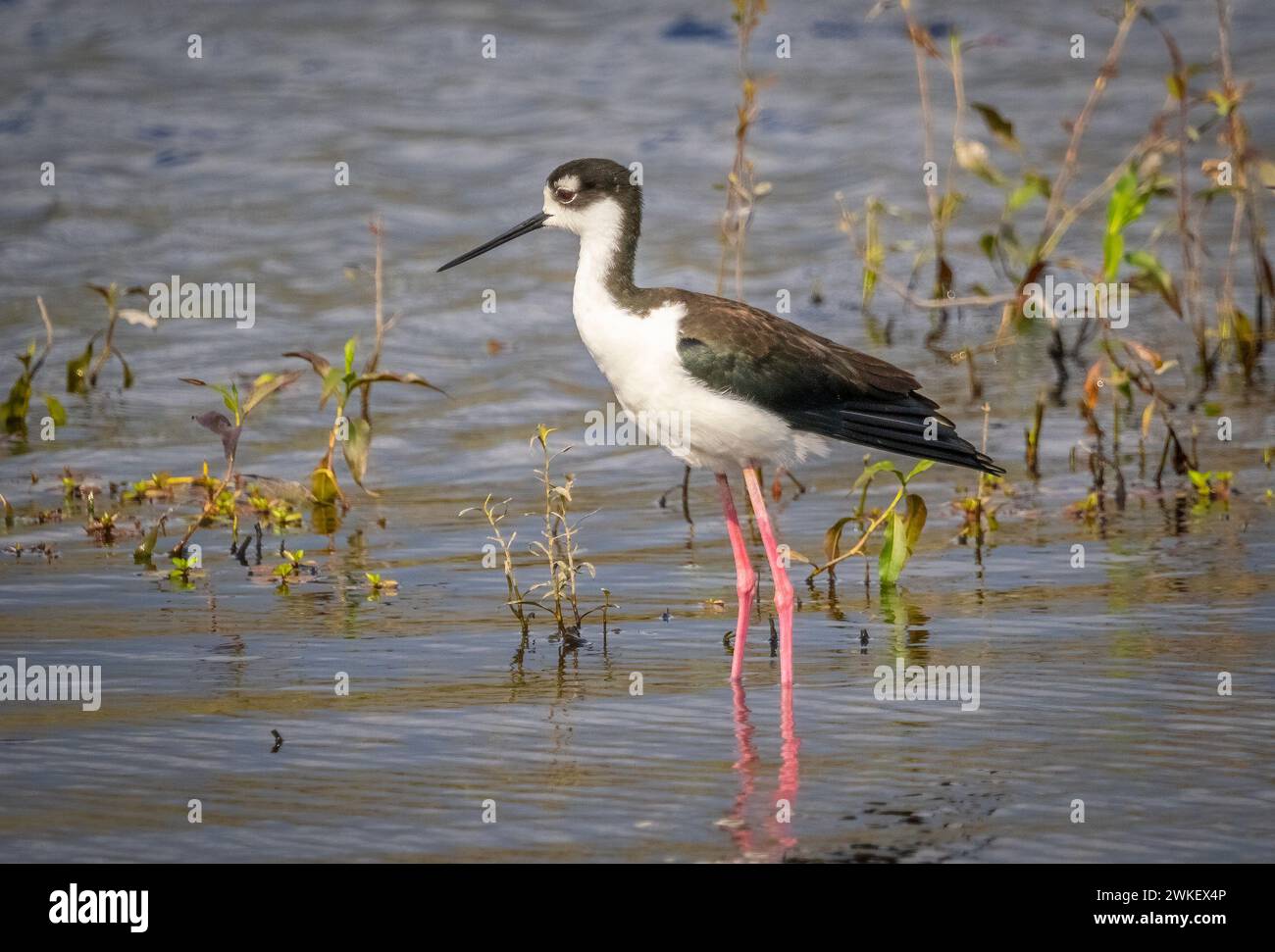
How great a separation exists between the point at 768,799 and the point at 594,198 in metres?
2.82

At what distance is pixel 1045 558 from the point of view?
7852 mm

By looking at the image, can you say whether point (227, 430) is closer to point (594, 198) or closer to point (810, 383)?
point (594, 198)

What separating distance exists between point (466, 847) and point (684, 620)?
8.15ft

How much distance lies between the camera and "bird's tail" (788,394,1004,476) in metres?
6.74

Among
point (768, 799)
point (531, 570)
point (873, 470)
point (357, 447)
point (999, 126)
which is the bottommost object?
point (768, 799)

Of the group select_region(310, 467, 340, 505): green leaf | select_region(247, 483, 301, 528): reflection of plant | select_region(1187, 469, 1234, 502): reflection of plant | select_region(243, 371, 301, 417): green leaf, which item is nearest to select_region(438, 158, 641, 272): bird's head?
select_region(243, 371, 301, 417): green leaf

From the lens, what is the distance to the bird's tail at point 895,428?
674cm

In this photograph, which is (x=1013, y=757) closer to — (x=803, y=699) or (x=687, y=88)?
(x=803, y=699)

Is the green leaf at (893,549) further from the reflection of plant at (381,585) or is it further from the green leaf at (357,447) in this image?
the green leaf at (357,447)

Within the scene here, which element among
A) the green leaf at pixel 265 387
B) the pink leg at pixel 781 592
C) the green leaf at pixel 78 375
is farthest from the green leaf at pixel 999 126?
the green leaf at pixel 78 375

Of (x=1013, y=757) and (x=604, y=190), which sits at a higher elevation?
(x=604, y=190)

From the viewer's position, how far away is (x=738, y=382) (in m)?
6.71

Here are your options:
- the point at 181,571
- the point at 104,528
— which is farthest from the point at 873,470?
the point at 104,528
